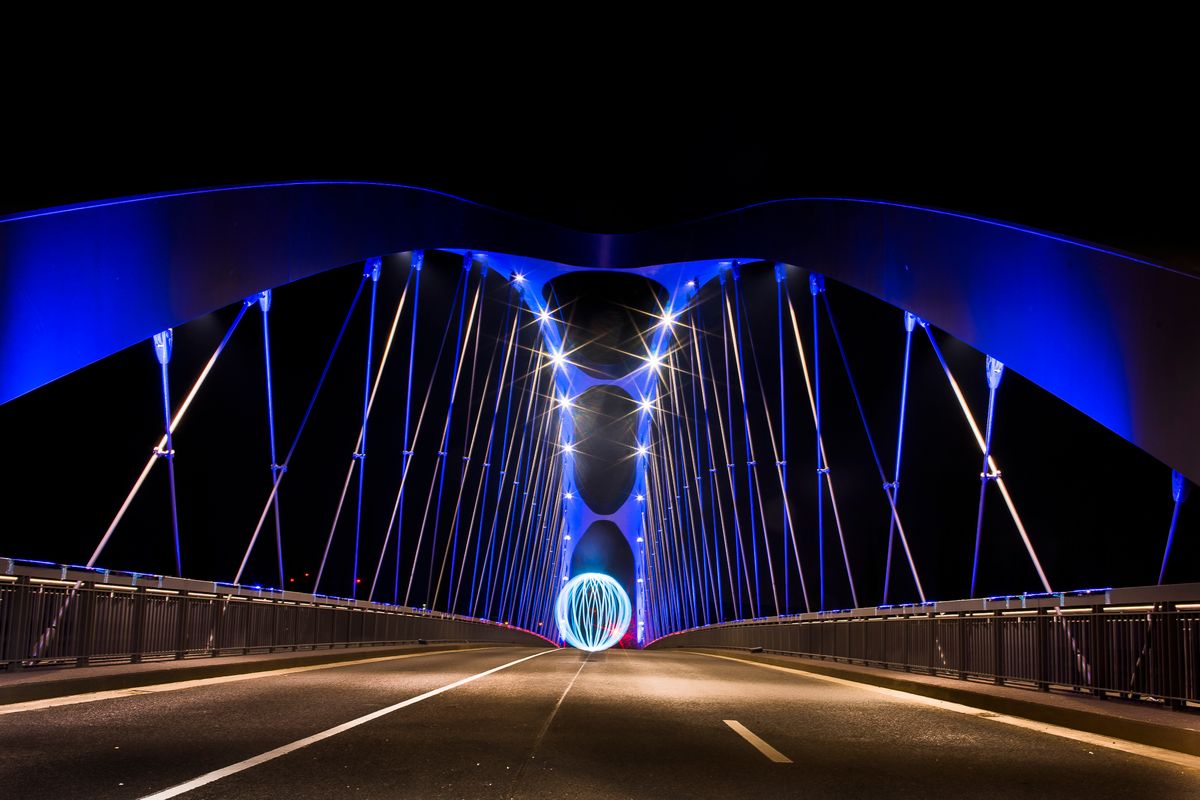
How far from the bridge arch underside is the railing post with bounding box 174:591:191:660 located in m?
3.13

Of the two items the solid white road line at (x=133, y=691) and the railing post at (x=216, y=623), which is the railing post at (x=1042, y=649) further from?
the railing post at (x=216, y=623)

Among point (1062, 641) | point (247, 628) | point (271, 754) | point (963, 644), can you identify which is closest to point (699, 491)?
point (247, 628)

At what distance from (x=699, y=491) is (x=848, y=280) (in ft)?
97.3

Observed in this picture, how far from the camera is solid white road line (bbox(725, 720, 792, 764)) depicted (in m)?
6.16

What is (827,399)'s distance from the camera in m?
32.0

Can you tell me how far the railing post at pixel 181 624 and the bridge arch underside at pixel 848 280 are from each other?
3.13m

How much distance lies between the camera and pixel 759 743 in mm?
6906

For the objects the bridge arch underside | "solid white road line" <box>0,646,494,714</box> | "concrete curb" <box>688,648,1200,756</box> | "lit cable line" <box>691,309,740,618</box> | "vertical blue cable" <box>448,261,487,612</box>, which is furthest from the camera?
"lit cable line" <box>691,309,740,618</box>

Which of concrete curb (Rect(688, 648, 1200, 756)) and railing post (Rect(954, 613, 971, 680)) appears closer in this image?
concrete curb (Rect(688, 648, 1200, 756))

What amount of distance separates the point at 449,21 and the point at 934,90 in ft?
32.4

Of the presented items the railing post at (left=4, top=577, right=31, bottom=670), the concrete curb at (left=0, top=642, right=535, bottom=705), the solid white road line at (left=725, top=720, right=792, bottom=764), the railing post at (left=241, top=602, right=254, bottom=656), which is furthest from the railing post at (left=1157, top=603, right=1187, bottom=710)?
the railing post at (left=241, top=602, right=254, bottom=656)

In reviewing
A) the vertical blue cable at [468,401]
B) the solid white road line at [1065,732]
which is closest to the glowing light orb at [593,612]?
the vertical blue cable at [468,401]

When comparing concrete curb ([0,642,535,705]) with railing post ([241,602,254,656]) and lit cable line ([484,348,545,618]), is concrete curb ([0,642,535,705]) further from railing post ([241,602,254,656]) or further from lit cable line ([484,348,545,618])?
lit cable line ([484,348,545,618])

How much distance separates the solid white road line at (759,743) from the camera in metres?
6.16
